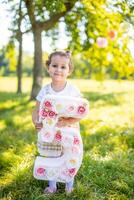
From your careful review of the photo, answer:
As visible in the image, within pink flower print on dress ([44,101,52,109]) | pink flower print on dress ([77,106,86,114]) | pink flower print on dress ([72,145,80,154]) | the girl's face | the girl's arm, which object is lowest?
pink flower print on dress ([72,145,80,154])

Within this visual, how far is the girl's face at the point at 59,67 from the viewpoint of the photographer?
561 centimetres

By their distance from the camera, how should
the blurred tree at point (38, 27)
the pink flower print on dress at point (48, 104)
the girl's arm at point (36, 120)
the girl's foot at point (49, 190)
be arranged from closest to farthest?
the pink flower print on dress at point (48, 104), the girl's arm at point (36, 120), the girl's foot at point (49, 190), the blurred tree at point (38, 27)

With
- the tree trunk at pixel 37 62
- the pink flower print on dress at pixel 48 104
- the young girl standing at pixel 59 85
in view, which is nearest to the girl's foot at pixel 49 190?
the young girl standing at pixel 59 85

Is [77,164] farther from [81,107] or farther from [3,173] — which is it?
[3,173]

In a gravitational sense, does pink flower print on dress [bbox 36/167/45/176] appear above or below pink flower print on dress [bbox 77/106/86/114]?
below

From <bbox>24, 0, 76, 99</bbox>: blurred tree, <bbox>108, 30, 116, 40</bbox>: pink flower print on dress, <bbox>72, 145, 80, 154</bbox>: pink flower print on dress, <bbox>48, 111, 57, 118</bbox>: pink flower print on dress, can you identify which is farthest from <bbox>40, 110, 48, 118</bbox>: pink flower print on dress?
<bbox>108, 30, 116, 40</bbox>: pink flower print on dress

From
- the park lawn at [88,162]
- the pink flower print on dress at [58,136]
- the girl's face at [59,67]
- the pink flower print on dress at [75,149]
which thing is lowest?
the park lawn at [88,162]

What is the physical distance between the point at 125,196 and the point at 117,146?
273cm

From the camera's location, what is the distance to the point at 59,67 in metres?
5.62

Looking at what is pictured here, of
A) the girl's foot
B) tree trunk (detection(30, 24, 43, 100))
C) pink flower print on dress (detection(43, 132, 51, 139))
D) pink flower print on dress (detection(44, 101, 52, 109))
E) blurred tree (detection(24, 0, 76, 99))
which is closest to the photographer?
pink flower print on dress (detection(44, 101, 52, 109))

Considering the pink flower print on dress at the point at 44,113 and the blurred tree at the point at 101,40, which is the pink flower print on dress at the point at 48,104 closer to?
the pink flower print on dress at the point at 44,113

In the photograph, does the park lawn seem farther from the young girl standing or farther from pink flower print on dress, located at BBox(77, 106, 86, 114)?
pink flower print on dress, located at BBox(77, 106, 86, 114)

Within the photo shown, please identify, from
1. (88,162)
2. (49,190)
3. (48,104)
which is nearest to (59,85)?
(48,104)

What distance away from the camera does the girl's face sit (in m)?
5.61
